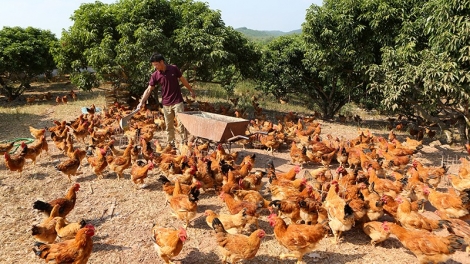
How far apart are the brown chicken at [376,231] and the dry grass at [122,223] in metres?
0.24

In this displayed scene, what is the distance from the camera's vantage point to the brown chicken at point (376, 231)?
538cm

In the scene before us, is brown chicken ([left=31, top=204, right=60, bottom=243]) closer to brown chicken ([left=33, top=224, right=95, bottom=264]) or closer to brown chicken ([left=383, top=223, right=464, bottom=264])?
brown chicken ([left=33, top=224, right=95, bottom=264])

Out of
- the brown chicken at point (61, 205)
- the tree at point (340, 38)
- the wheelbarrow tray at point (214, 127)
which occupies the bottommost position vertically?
the brown chicken at point (61, 205)

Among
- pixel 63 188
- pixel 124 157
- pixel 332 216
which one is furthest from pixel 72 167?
pixel 332 216

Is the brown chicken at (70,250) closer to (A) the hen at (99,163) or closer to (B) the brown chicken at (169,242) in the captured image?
(B) the brown chicken at (169,242)

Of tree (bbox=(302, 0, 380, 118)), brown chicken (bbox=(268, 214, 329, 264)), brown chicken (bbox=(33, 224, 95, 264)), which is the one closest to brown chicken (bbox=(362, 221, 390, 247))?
brown chicken (bbox=(268, 214, 329, 264))

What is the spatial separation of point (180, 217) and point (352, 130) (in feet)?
39.2

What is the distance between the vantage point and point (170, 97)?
380 inches

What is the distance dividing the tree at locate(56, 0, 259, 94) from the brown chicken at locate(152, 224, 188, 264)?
9.86 m

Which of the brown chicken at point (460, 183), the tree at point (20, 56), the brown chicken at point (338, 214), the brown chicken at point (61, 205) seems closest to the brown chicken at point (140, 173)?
the brown chicken at point (61, 205)

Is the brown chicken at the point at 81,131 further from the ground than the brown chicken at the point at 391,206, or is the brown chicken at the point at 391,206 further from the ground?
the brown chicken at the point at 81,131

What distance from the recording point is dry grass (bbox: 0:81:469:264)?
5.39m

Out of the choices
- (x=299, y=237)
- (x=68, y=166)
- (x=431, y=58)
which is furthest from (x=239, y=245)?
(x=431, y=58)

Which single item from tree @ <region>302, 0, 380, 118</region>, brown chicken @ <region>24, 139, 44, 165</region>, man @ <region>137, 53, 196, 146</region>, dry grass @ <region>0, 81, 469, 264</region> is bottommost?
dry grass @ <region>0, 81, 469, 264</region>
